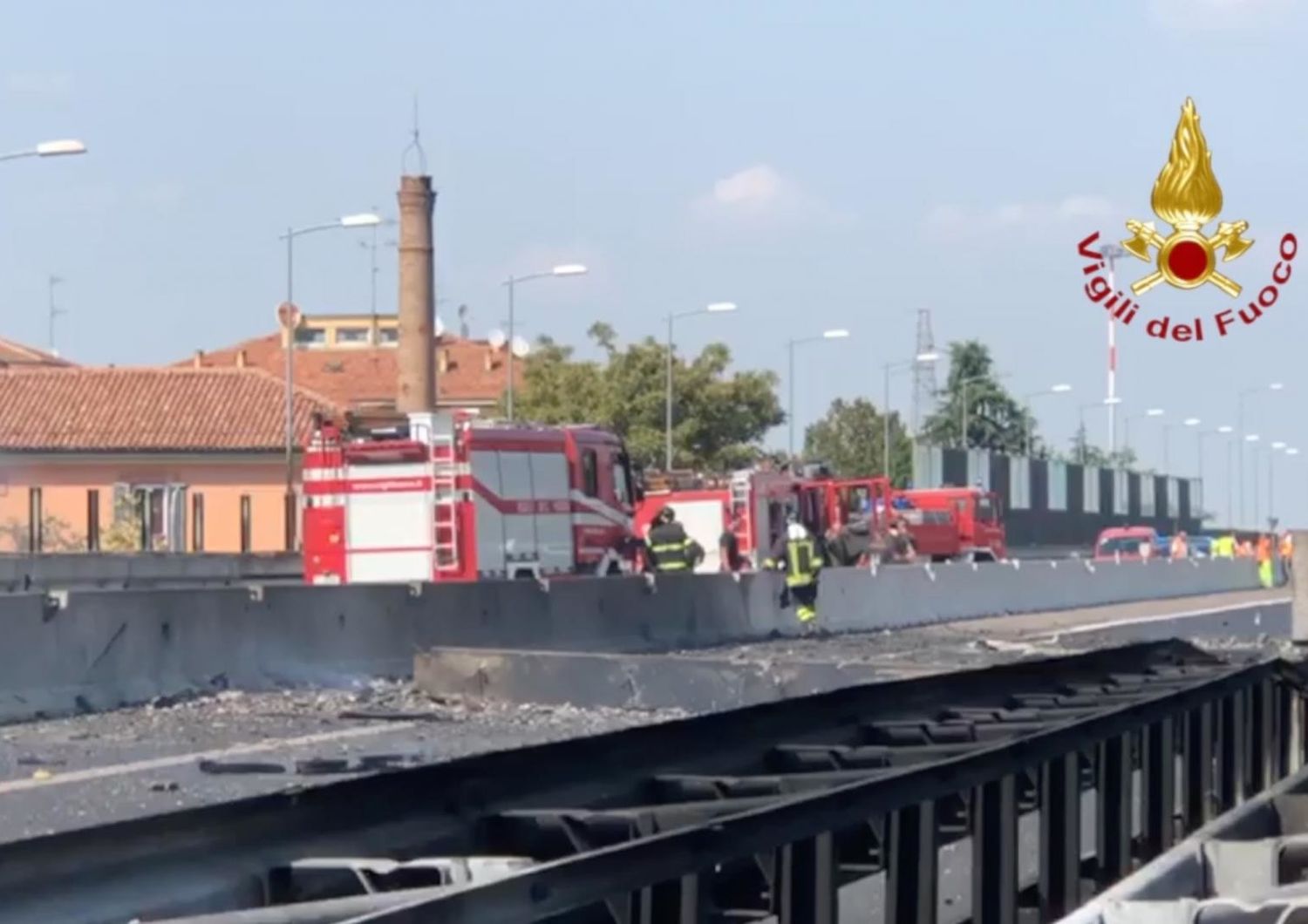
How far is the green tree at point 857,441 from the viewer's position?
10325 cm

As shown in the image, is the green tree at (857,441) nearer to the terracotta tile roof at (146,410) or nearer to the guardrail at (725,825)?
the terracotta tile roof at (146,410)

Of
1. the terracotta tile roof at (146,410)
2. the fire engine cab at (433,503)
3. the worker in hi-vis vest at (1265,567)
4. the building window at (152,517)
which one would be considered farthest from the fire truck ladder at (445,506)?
the terracotta tile roof at (146,410)

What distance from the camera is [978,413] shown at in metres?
118

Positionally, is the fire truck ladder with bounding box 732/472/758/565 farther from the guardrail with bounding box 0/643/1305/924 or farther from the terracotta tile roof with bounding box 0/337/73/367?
the terracotta tile roof with bounding box 0/337/73/367

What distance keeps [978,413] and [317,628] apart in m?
98.3

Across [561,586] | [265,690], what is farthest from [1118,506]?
[265,690]

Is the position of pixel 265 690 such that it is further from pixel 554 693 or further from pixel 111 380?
pixel 111 380

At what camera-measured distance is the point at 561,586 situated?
86.9 ft

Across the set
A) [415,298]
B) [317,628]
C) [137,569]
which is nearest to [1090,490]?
[415,298]

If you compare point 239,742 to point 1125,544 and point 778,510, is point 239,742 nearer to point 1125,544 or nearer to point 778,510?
point 778,510

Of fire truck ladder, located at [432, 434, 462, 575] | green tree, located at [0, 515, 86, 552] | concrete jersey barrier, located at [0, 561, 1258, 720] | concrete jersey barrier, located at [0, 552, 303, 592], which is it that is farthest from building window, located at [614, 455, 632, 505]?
green tree, located at [0, 515, 86, 552]

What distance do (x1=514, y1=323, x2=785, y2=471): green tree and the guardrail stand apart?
74521 mm

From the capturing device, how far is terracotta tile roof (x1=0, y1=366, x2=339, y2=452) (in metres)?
82.4

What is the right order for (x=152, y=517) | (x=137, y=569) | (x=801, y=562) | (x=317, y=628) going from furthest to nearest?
(x=152, y=517) < (x=137, y=569) < (x=801, y=562) < (x=317, y=628)
